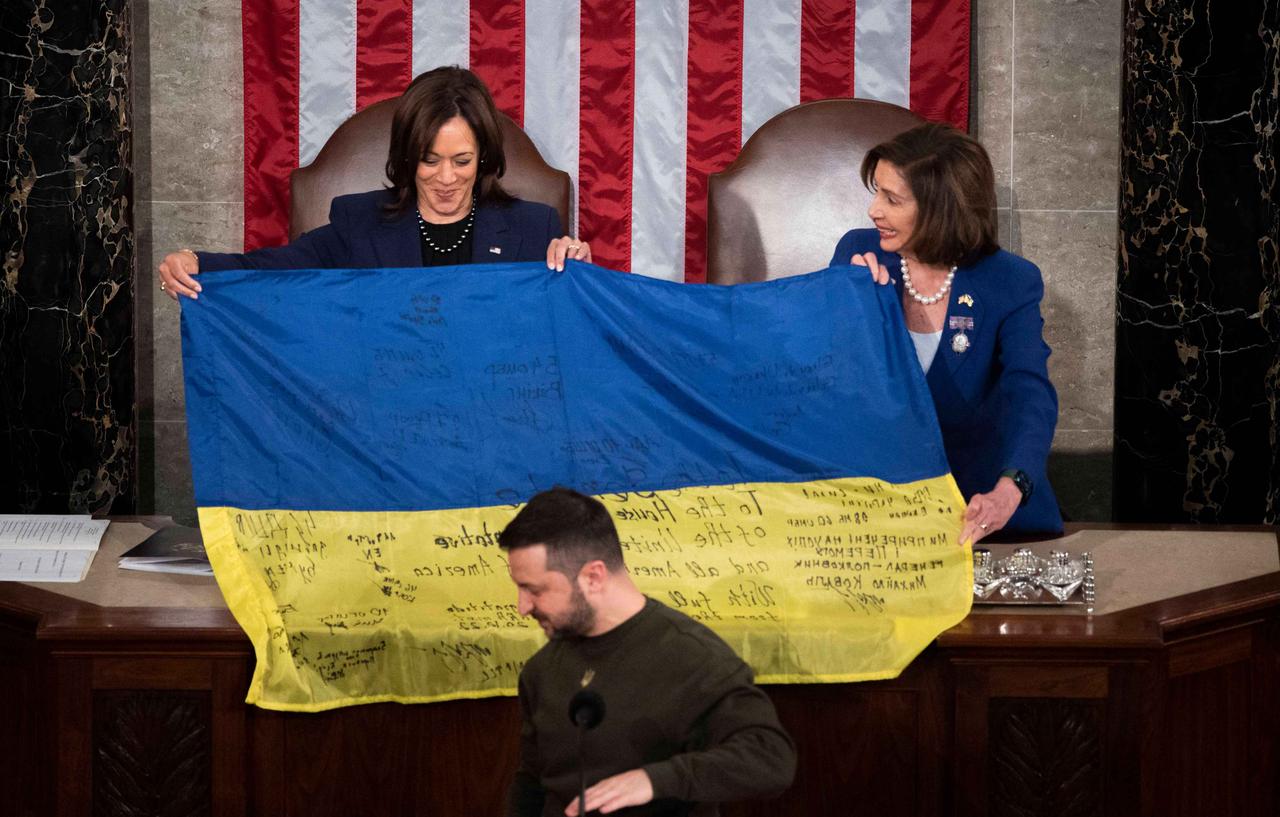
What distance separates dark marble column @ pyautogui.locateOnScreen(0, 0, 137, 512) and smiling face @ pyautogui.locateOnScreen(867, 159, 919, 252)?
9.81 feet

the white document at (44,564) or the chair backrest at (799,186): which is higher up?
the chair backrest at (799,186)

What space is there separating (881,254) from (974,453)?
55 centimetres

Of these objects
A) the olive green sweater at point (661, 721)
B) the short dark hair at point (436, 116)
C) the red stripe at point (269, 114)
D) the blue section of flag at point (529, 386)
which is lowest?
the olive green sweater at point (661, 721)

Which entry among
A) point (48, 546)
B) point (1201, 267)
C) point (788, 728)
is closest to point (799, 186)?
point (1201, 267)

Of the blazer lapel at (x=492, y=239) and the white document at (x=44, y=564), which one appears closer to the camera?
the white document at (x=44, y=564)

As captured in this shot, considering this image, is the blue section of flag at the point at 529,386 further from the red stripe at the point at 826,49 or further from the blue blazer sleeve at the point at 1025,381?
the red stripe at the point at 826,49

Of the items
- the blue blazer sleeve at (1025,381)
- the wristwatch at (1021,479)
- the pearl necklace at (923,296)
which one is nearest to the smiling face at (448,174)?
the pearl necklace at (923,296)

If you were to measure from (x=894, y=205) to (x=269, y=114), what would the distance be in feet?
9.54

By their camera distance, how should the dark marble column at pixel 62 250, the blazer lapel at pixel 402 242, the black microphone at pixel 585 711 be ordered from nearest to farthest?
the black microphone at pixel 585 711 → the blazer lapel at pixel 402 242 → the dark marble column at pixel 62 250

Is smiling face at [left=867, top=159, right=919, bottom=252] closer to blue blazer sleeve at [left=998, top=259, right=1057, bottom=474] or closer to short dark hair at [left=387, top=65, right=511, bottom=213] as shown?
blue blazer sleeve at [left=998, top=259, right=1057, bottom=474]

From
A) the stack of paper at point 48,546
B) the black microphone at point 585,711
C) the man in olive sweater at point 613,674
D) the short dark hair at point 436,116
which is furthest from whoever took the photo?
the short dark hair at point 436,116

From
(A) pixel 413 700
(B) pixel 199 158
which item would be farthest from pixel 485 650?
(B) pixel 199 158

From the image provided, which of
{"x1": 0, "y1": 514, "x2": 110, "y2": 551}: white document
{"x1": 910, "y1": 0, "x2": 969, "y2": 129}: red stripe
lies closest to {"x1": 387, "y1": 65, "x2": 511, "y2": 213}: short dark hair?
{"x1": 0, "y1": 514, "x2": 110, "y2": 551}: white document

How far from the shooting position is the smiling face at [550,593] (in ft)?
7.52
